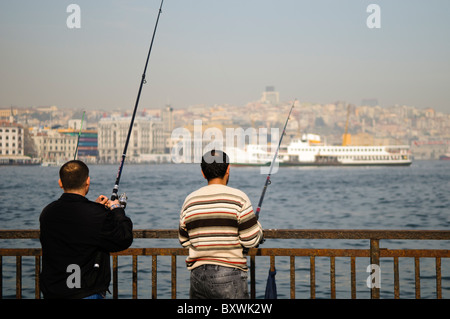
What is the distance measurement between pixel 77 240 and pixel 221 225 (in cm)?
76

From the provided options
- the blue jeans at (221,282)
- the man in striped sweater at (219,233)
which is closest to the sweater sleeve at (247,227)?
the man in striped sweater at (219,233)

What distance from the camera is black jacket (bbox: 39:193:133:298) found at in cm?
304

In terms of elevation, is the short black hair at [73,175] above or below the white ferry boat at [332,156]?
above

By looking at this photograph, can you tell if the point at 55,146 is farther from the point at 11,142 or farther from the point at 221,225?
the point at 221,225

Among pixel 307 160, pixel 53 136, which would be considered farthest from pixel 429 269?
pixel 53 136

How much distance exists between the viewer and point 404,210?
36625mm

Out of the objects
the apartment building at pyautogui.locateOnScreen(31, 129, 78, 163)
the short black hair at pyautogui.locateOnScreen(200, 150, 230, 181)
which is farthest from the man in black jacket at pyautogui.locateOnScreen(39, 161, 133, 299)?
the apartment building at pyautogui.locateOnScreen(31, 129, 78, 163)

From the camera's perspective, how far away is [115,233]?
119 inches

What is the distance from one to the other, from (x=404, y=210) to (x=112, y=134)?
529 ft

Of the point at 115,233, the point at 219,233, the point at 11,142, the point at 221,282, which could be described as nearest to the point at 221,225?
the point at 219,233

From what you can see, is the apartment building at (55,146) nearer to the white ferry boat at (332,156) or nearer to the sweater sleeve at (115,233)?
the white ferry boat at (332,156)

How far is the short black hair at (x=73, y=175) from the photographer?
3.05 meters

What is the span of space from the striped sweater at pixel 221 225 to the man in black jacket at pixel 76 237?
0.38 m
